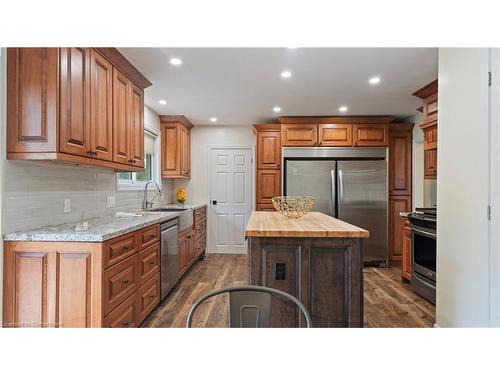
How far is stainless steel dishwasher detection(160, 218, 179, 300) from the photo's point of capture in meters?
3.05

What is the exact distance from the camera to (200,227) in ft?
16.7

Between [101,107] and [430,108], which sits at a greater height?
[430,108]

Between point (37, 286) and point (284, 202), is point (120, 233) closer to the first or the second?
point (37, 286)

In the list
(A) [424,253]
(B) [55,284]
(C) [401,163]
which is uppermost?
(C) [401,163]

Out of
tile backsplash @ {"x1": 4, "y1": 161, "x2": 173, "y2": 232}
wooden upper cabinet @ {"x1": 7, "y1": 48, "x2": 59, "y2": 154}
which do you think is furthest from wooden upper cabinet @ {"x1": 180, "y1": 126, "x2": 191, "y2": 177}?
wooden upper cabinet @ {"x1": 7, "y1": 48, "x2": 59, "y2": 154}

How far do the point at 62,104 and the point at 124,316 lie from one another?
5.08 feet

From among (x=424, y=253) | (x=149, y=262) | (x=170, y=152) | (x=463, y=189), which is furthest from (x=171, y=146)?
(x=463, y=189)

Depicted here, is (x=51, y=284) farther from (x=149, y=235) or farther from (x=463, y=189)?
(x=463, y=189)

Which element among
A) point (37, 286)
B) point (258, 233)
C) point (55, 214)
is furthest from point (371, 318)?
point (55, 214)

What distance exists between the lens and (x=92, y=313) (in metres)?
1.82

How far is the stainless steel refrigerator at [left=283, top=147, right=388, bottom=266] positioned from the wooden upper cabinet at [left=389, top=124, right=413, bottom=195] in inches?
9.8

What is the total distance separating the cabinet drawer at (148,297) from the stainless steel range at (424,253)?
2821 mm

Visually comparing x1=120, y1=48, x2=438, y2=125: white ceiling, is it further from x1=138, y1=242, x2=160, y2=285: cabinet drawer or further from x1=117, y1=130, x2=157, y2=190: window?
x1=138, y1=242, x2=160, y2=285: cabinet drawer
